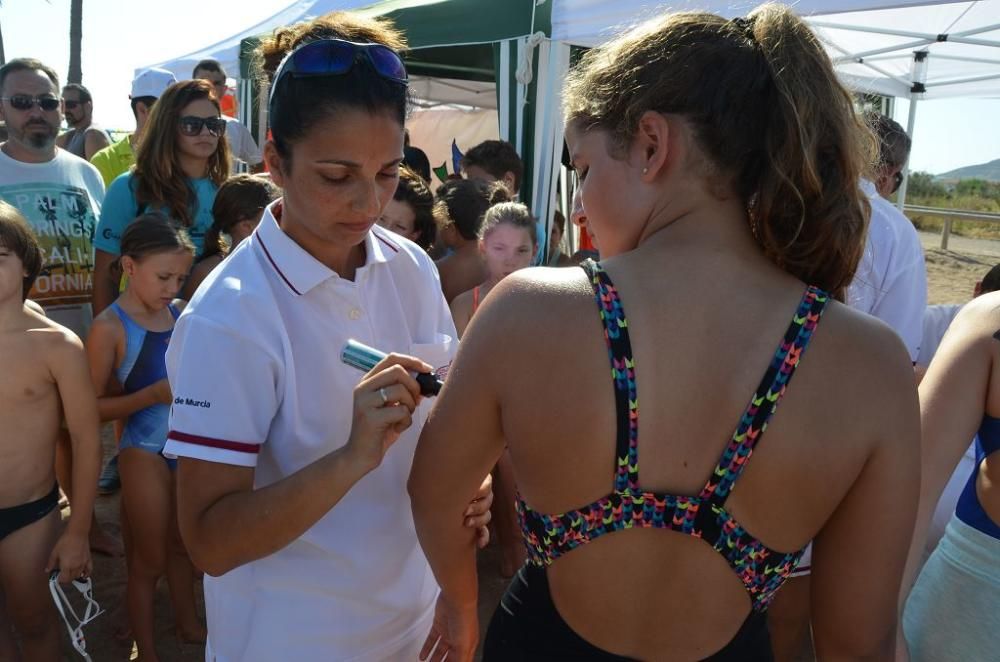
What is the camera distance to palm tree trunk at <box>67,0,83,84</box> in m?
22.3

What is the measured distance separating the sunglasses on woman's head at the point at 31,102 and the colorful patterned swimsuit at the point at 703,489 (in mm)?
3765

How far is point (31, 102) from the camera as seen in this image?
12.3ft

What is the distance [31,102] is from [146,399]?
1.91 m

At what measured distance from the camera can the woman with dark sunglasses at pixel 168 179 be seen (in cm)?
333

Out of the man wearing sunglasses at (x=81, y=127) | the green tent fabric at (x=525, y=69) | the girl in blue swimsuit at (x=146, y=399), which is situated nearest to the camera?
the girl in blue swimsuit at (x=146, y=399)

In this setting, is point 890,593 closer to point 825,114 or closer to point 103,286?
point 825,114

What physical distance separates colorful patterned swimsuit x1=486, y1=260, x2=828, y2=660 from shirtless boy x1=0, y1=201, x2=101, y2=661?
198 centimetres

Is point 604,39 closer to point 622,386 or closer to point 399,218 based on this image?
point 399,218

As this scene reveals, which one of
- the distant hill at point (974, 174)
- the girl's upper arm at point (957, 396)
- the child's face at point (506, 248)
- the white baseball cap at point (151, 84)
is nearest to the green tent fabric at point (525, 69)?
the white baseball cap at point (151, 84)

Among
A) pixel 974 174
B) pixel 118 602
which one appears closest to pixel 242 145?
pixel 118 602

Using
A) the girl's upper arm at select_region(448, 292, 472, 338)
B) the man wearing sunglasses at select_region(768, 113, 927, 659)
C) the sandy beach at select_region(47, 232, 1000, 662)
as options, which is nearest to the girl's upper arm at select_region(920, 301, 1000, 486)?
the man wearing sunglasses at select_region(768, 113, 927, 659)

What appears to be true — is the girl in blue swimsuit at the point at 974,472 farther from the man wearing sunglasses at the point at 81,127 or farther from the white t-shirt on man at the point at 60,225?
the man wearing sunglasses at the point at 81,127

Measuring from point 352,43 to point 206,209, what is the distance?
8.22 feet

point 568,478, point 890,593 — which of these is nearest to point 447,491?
point 568,478
